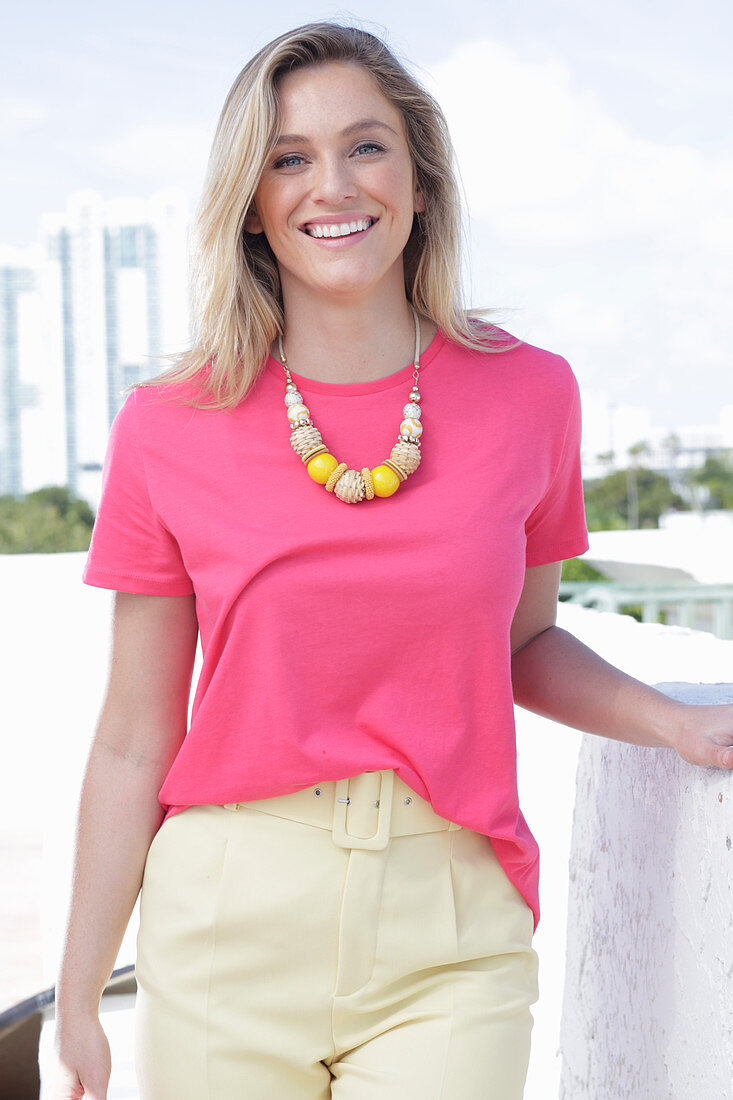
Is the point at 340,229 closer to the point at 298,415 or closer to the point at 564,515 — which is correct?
the point at 298,415

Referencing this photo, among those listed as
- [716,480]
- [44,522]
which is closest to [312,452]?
[44,522]

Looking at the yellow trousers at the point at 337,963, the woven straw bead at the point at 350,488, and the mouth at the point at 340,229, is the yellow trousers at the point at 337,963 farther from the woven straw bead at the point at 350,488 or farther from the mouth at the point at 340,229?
the mouth at the point at 340,229

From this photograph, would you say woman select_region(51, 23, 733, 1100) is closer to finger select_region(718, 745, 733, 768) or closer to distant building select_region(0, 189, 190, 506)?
finger select_region(718, 745, 733, 768)

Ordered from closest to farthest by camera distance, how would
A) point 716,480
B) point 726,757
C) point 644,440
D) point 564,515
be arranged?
point 726,757 → point 564,515 → point 716,480 → point 644,440

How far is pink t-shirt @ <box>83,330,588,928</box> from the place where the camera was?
4.01 feet

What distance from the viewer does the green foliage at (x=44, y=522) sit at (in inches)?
1713

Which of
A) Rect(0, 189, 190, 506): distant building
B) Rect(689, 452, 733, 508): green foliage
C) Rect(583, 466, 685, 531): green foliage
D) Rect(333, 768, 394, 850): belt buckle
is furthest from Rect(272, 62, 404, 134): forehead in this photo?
Rect(0, 189, 190, 506): distant building

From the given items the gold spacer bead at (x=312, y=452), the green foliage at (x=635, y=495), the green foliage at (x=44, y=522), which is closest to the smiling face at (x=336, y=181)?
the gold spacer bead at (x=312, y=452)

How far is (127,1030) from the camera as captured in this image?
2.67 meters

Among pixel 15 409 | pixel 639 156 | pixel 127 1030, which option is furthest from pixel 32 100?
pixel 127 1030

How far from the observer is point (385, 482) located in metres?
1.26

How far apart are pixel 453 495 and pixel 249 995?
1.89 feet

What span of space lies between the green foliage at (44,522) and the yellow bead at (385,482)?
133ft

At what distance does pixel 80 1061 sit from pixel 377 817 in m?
0.49
